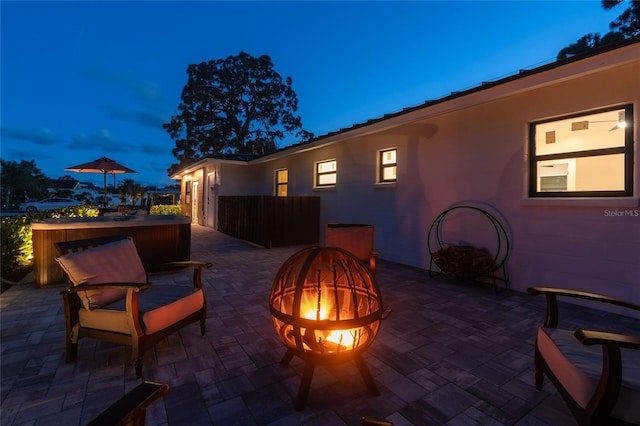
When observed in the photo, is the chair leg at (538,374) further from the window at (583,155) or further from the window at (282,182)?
the window at (282,182)

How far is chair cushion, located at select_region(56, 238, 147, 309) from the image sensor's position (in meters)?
2.46

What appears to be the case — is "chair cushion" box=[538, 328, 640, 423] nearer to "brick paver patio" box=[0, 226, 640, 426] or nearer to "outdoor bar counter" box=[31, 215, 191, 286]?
"brick paver patio" box=[0, 226, 640, 426]

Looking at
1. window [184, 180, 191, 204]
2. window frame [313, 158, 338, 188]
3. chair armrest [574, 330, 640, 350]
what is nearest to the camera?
chair armrest [574, 330, 640, 350]

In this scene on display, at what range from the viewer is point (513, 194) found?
4.67m


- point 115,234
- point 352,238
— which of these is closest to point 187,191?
point 115,234

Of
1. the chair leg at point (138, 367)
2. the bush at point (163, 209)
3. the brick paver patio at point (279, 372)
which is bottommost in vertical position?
the brick paver patio at point (279, 372)

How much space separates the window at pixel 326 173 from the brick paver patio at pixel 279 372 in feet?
18.5

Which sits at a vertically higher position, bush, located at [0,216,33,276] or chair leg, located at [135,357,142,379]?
bush, located at [0,216,33,276]

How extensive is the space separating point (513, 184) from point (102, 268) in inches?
214

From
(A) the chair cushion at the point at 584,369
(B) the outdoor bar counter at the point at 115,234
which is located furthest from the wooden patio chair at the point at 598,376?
(B) the outdoor bar counter at the point at 115,234

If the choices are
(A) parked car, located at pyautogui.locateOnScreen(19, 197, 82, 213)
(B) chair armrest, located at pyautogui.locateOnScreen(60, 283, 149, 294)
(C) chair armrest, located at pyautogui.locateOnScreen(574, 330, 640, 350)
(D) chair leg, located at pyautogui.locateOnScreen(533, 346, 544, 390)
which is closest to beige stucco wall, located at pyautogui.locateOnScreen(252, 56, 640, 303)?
(D) chair leg, located at pyautogui.locateOnScreen(533, 346, 544, 390)

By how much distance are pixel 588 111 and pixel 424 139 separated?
101 inches

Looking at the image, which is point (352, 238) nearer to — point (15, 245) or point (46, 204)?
point (15, 245)

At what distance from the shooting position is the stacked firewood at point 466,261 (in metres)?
4.81
